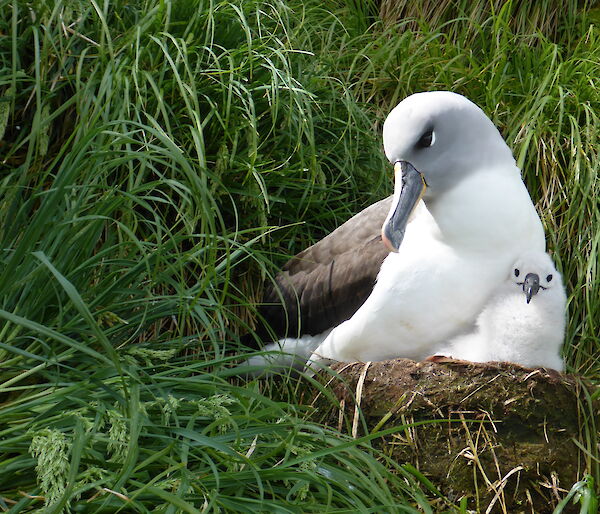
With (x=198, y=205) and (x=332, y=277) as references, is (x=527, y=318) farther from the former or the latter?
(x=198, y=205)

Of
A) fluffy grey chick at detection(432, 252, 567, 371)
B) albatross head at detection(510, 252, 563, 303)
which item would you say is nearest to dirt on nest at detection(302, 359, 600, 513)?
fluffy grey chick at detection(432, 252, 567, 371)

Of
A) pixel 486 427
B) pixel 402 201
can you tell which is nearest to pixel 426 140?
pixel 402 201

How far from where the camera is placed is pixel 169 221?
164 inches

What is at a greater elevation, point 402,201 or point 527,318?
point 402,201

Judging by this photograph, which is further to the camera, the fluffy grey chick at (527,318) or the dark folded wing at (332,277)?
the dark folded wing at (332,277)

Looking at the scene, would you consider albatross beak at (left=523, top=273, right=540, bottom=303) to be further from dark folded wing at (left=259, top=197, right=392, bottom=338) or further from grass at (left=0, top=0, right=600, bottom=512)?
dark folded wing at (left=259, top=197, right=392, bottom=338)

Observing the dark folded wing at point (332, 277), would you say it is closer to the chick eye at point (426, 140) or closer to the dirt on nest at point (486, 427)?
the chick eye at point (426, 140)

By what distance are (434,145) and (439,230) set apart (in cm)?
33

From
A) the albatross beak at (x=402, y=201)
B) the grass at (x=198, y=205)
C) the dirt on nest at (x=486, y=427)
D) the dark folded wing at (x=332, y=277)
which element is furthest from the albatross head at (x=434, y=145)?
the dirt on nest at (x=486, y=427)

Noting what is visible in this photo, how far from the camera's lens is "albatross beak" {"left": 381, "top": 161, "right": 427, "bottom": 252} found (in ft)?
11.6

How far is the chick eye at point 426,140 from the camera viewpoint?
3715mm

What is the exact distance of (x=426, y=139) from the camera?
3.73 metres

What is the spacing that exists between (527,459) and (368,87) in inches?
117

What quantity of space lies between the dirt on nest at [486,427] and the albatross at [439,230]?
38cm
